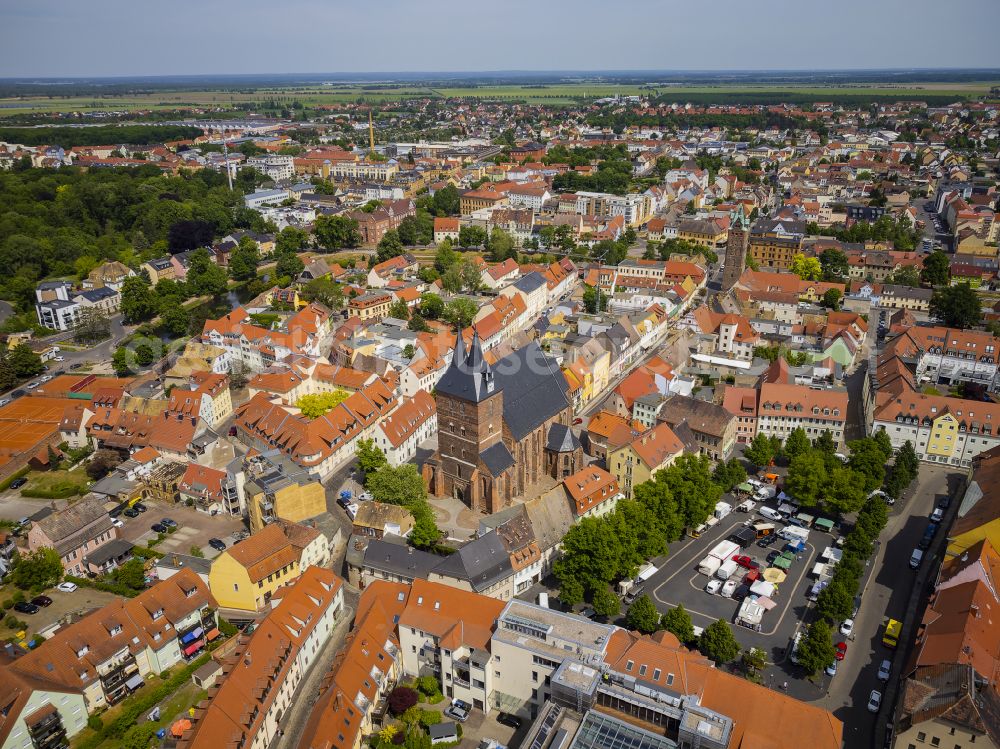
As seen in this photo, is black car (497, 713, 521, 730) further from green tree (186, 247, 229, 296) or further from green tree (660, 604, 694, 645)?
green tree (186, 247, 229, 296)

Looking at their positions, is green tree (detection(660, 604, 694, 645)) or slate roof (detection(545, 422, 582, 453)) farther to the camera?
slate roof (detection(545, 422, 582, 453))

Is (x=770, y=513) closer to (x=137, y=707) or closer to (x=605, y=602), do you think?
(x=605, y=602)

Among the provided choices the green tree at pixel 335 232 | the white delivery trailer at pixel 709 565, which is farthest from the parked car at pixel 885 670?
the green tree at pixel 335 232

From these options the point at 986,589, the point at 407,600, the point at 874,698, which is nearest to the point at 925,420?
the point at 986,589

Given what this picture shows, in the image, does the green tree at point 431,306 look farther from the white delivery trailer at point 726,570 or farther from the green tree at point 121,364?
the white delivery trailer at point 726,570

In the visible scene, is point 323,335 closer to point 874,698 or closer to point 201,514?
point 201,514

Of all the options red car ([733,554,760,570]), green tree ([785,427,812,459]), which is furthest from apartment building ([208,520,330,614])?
green tree ([785,427,812,459])
